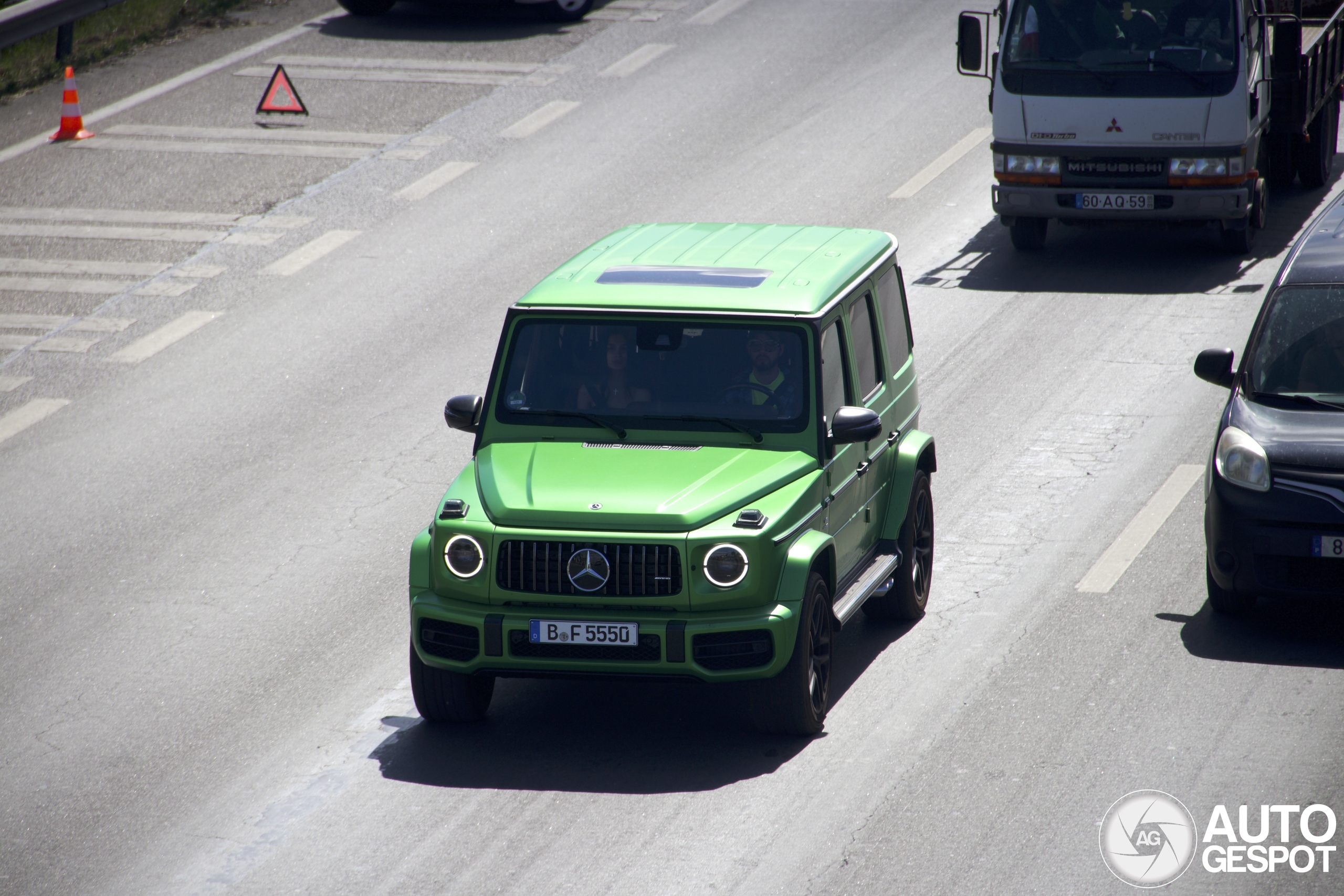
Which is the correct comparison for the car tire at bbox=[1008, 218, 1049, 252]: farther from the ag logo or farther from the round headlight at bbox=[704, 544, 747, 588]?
the ag logo

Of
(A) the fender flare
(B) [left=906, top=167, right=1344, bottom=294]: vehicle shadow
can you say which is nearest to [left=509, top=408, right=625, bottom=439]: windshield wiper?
(A) the fender flare

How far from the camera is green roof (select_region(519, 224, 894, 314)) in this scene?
8.38m

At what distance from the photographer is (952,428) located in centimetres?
1234

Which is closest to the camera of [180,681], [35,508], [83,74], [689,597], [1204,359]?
[689,597]

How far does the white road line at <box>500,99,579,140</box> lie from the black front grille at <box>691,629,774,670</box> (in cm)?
1290

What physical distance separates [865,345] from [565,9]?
1580 cm

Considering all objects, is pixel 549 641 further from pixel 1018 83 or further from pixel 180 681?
pixel 1018 83

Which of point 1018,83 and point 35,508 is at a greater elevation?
point 1018,83

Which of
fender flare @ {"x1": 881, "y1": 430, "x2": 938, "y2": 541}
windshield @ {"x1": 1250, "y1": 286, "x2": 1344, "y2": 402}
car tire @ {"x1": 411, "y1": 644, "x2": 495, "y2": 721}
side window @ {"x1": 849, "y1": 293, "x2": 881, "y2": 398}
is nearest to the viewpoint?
car tire @ {"x1": 411, "y1": 644, "x2": 495, "y2": 721}

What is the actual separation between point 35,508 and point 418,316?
4301 mm

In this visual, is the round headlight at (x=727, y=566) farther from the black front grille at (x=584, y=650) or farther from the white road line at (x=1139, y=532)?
the white road line at (x=1139, y=532)

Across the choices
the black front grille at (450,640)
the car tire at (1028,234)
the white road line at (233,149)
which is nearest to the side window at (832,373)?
the black front grille at (450,640)

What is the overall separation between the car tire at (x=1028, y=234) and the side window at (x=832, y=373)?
8622 mm

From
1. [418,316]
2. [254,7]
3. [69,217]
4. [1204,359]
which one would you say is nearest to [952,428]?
[1204,359]
